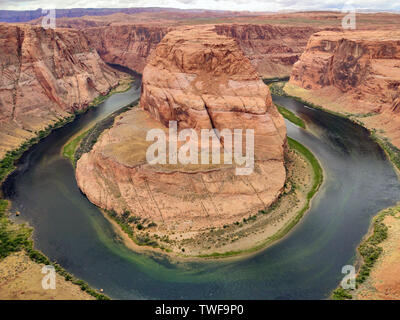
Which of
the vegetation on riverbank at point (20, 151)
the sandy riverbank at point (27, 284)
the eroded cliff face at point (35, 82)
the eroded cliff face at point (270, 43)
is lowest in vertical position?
the sandy riverbank at point (27, 284)

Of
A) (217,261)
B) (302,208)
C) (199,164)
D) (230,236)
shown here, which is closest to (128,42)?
(199,164)

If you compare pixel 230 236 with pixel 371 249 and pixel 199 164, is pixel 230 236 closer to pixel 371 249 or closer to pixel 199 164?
pixel 199 164

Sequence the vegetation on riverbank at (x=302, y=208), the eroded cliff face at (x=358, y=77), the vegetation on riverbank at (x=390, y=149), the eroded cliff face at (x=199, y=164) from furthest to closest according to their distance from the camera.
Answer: the eroded cliff face at (x=358, y=77)
the vegetation on riverbank at (x=390, y=149)
the eroded cliff face at (x=199, y=164)
the vegetation on riverbank at (x=302, y=208)

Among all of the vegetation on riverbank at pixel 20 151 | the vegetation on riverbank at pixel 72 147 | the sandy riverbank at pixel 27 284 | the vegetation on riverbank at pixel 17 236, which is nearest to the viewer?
the sandy riverbank at pixel 27 284

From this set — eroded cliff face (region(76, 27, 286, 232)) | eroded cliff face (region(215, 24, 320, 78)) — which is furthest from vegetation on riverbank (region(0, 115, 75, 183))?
eroded cliff face (region(215, 24, 320, 78))

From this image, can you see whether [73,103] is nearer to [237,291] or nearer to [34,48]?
[34,48]

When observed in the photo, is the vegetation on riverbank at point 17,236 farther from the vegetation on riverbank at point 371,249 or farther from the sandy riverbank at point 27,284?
the vegetation on riverbank at point 371,249

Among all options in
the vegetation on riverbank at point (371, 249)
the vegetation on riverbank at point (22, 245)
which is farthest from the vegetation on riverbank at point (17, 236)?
the vegetation on riverbank at point (371, 249)

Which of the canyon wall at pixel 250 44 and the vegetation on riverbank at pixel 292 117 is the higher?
the canyon wall at pixel 250 44
